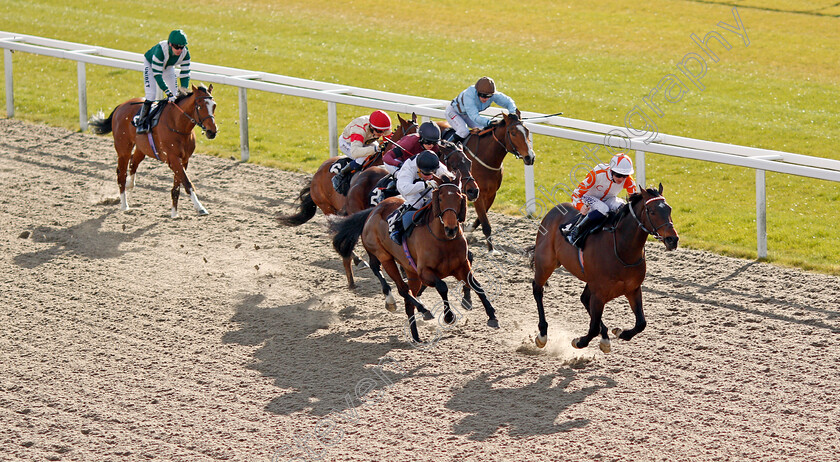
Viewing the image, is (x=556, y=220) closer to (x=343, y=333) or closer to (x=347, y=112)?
(x=343, y=333)

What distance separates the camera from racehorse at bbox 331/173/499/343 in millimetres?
7105

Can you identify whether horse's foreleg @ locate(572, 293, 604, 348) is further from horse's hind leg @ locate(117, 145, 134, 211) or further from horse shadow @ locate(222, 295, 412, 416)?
horse's hind leg @ locate(117, 145, 134, 211)

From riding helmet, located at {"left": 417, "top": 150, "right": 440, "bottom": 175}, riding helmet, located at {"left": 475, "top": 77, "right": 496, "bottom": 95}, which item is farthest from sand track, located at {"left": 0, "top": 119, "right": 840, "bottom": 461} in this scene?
riding helmet, located at {"left": 475, "top": 77, "right": 496, "bottom": 95}

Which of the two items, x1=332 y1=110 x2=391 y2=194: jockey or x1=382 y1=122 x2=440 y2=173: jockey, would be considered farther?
x1=332 y1=110 x2=391 y2=194: jockey

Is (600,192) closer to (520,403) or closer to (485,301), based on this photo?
(485,301)

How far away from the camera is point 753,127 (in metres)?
14.4

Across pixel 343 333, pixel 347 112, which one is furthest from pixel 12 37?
pixel 343 333

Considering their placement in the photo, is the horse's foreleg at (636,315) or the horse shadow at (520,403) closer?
the horse shadow at (520,403)

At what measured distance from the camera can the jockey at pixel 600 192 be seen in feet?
23.4

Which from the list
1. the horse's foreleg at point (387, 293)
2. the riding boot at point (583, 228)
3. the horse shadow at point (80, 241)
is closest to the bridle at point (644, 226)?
the riding boot at point (583, 228)

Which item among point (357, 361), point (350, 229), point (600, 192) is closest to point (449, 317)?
point (357, 361)

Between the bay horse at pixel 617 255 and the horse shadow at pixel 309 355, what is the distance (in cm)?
130

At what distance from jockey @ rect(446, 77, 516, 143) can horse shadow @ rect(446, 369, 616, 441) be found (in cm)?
367

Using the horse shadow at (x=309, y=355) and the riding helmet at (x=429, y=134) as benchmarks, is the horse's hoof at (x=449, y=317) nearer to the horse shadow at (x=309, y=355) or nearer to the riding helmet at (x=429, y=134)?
the horse shadow at (x=309, y=355)
